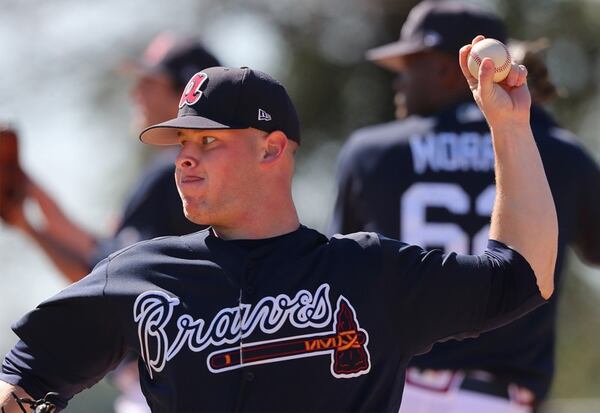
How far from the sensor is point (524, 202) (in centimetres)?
376

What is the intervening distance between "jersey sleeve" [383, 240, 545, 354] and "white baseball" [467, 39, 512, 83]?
0.47 meters

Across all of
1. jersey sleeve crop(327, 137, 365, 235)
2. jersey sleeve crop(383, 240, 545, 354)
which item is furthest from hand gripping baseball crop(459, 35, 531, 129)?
jersey sleeve crop(327, 137, 365, 235)

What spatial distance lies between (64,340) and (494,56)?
1429 mm

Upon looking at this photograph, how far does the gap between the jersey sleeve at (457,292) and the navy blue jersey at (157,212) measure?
8.72 feet

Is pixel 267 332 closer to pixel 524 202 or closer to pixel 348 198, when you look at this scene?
pixel 524 202

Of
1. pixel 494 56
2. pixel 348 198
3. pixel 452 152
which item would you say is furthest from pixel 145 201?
pixel 494 56

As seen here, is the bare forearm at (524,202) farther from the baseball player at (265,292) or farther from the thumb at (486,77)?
the thumb at (486,77)

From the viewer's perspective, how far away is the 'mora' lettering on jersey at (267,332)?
12.3 feet

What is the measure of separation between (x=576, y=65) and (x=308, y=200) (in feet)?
13.2

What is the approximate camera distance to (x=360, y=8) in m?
18.2

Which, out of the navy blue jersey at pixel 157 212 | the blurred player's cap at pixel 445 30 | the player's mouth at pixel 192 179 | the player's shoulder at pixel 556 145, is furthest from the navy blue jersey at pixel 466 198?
the player's mouth at pixel 192 179

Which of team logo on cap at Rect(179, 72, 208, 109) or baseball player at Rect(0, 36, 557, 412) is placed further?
team logo on cap at Rect(179, 72, 208, 109)

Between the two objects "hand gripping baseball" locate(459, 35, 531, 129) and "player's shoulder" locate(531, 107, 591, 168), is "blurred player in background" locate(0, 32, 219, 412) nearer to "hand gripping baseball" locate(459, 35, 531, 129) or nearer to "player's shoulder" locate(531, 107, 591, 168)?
"player's shoulder" locate(531, 107, 591, 168)

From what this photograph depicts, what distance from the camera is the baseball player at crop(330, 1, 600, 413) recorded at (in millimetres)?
5469
